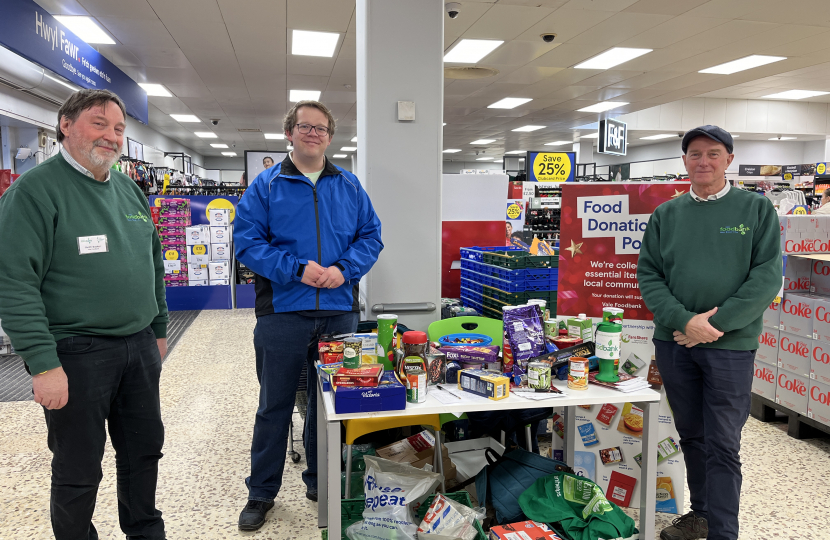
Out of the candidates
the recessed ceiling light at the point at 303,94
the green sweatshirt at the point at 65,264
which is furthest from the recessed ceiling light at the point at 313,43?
the green sweatshirt at the point at 65,264

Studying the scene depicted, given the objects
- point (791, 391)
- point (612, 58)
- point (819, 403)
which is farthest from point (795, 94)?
A: point (819, 403)

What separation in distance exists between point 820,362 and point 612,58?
19.0ft

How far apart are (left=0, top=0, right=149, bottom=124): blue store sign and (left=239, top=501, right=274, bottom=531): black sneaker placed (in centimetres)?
369

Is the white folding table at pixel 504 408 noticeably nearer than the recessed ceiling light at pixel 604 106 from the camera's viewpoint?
Yes

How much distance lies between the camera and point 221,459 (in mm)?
3217

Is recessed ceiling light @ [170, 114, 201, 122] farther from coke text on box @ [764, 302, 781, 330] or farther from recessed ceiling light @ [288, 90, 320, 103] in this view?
coke text on box @ [764, 302, 781, 330]

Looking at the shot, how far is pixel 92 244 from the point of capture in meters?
1.78

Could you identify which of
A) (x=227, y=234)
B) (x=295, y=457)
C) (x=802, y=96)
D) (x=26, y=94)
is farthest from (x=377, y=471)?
(x=802, y=96)

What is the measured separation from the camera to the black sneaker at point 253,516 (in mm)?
2467

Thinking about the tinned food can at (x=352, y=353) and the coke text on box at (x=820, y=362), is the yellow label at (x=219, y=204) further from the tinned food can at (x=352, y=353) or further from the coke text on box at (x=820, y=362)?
the coke text on box at (x=820, y=362)

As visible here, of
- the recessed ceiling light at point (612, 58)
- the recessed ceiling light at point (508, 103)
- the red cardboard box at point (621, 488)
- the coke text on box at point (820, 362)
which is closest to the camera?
the red cardboard box at point (621, 488)

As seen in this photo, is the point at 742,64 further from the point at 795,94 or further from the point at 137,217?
the point at 137,217

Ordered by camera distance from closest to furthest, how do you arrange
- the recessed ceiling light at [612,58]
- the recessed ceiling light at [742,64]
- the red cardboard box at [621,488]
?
the red cardboard box at [621,488]
the recessed ceiling light at [612,58]
the recessed ceiling light at [742,64]

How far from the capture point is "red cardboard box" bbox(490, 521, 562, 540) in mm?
2024
